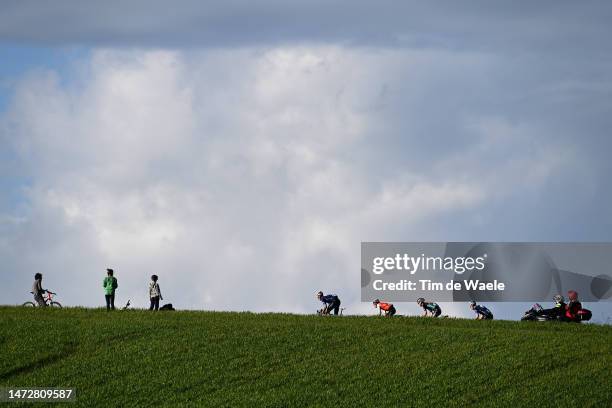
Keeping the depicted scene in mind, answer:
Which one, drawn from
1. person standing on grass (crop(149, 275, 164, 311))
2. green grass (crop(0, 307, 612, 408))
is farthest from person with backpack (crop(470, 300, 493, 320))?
person standing on grass (crop(149, 275, 164, 311))

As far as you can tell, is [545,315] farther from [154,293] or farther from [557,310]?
[154,293]

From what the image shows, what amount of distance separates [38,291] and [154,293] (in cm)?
716

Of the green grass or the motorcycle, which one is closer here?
the green grass

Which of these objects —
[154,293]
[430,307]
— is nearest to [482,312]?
[430,307]

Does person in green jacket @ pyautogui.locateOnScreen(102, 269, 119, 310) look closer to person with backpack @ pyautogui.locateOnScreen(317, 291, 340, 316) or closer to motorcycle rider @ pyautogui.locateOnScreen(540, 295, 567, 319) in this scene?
person with backpack @ pyautogui.locateOnScreen(317, 291, 340, 316)

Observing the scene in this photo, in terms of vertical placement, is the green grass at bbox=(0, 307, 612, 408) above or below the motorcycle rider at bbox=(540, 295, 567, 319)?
below

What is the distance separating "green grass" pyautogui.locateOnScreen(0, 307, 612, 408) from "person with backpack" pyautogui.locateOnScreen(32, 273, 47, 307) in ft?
5.58

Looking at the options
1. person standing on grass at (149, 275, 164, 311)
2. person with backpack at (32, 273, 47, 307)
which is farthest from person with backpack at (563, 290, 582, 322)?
person with backpack at (32, 273, 47, 307)

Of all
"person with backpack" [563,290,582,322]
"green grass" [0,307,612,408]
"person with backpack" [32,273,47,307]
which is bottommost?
"green grass" [0,307,612,408]

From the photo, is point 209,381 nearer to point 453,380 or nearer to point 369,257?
point 453,380

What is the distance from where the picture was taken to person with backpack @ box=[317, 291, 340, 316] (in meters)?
65.7

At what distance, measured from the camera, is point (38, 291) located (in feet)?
220

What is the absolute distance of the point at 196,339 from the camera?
5969cm

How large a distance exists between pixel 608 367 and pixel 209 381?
61.1 feet
